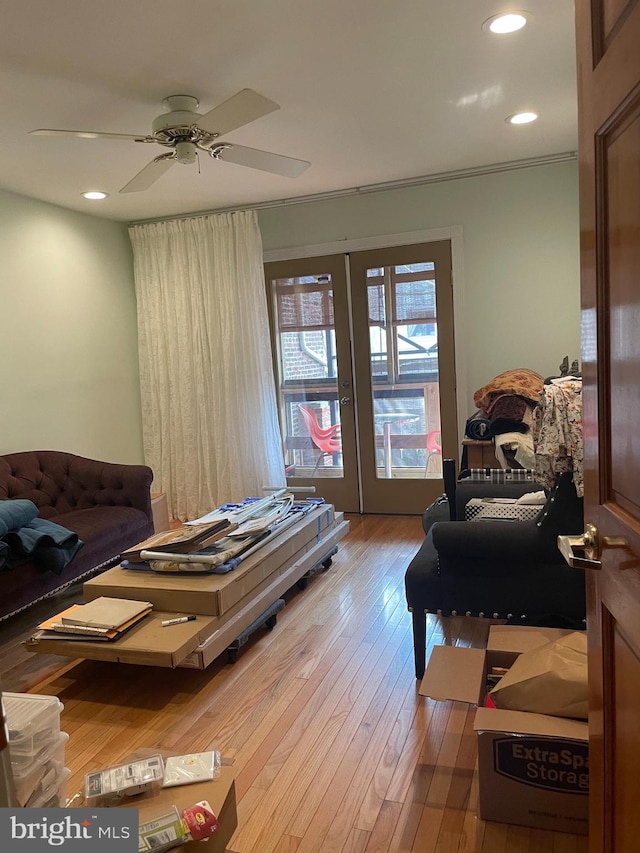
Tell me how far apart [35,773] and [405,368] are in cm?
389

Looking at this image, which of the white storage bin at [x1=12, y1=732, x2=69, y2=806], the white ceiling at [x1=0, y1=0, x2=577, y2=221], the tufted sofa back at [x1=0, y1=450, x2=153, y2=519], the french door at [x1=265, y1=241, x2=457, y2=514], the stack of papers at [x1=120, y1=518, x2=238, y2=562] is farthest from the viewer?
the french door at [x1=265, y1=241, x2=457, y2=514]

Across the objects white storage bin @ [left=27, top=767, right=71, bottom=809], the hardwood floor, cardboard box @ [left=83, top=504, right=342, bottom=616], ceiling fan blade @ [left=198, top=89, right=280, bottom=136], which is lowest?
the hardwood floor

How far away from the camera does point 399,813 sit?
69.3 inches

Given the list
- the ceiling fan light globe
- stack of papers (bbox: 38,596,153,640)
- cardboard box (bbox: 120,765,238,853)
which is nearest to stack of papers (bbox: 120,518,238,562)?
stack of papers (bbox: 38,596,153,640)

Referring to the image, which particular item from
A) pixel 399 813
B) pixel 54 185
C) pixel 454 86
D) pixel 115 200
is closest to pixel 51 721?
pixel 399 813

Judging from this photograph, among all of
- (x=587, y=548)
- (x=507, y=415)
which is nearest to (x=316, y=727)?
(x=587, y=548)

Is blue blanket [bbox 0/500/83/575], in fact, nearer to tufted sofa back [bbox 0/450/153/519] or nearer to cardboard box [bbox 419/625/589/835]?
tufted sofa back [bbox 0/450/153/519]

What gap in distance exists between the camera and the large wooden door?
93 cm

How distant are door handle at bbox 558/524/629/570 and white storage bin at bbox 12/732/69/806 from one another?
1094 mm

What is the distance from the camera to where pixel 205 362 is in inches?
201

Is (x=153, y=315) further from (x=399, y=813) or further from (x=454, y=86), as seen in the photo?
(x=399, y=813)

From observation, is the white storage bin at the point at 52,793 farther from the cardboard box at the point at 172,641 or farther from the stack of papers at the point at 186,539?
the stack of papers at the point at 186,539

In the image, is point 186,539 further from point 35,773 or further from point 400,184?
point 400,184

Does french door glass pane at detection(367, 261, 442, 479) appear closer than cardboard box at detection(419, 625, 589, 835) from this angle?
No
